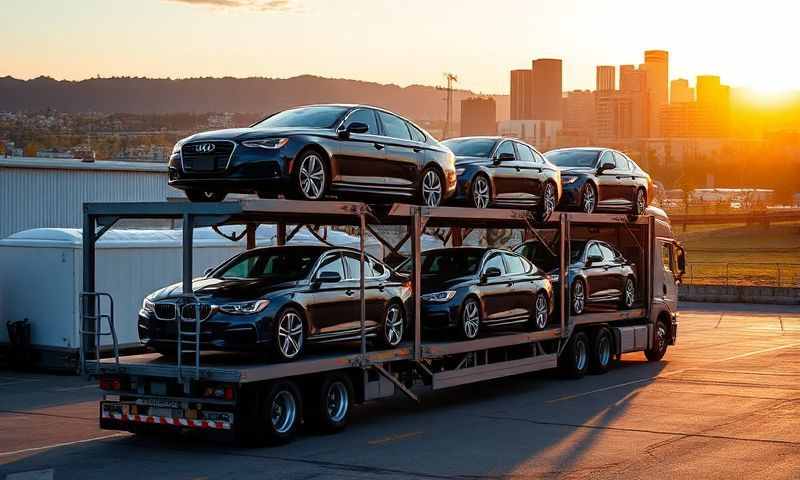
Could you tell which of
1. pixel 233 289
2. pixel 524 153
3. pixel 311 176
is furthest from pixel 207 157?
pixel 524 153

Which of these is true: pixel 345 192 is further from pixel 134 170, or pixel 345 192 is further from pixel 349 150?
pixel 134 170

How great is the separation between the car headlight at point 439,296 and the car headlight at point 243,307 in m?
4.23

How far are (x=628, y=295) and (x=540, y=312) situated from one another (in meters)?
4.47

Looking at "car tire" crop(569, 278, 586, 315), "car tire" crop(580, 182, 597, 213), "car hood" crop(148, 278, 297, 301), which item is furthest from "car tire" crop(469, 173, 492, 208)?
"car hood" crop(148, 278, 297, 301)

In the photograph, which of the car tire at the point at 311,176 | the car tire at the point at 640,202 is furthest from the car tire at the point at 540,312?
the car tire at the point at 311,176

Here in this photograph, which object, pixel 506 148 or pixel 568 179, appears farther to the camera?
pixel 568 179

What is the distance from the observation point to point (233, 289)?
1446 centimetres

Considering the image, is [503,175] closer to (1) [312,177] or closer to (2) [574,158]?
(2) [574,158]

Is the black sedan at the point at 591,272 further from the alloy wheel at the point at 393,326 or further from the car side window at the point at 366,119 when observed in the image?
the car side window at the point at 366,119

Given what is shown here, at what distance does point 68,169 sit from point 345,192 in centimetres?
2229

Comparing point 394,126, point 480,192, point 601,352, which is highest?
point 394,126

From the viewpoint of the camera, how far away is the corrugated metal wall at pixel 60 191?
34406 mm

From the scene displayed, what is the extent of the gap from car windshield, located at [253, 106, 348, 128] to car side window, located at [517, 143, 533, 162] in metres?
5.18

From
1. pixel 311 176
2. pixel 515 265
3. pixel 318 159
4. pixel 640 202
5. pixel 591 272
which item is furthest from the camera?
pixel 640 202
